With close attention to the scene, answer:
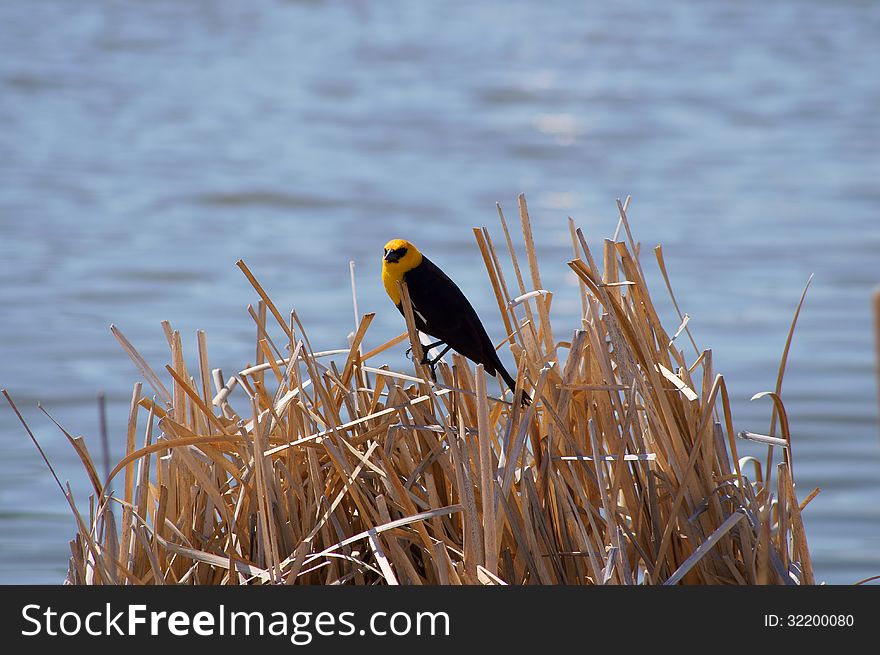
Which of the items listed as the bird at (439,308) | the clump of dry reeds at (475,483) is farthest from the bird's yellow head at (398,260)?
the clump of dry reeds at (475,483)

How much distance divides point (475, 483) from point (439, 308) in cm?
37

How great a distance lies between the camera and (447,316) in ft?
7.42

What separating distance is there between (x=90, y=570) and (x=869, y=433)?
13.3 ft

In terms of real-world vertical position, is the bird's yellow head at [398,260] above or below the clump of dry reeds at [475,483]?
above

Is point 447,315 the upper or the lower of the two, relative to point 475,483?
upper

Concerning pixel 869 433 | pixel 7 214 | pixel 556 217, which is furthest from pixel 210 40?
pixel 869 433

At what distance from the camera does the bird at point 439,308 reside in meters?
2.27

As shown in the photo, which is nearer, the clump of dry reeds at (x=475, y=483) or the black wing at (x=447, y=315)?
the clump of dry reeds at (x=475, y=483)

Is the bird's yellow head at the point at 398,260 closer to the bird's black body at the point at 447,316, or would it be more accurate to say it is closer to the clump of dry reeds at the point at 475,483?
the bird's black body at the point at 447,316

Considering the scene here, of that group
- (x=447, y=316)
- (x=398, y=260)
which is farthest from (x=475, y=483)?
(x=398, y=260)

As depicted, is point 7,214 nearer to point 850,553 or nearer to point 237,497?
point 850,553

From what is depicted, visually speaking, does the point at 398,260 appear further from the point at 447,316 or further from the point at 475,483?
the point at 475,483

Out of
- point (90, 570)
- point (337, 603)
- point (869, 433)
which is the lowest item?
point (337, 603)

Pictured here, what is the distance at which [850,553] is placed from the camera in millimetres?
4281
